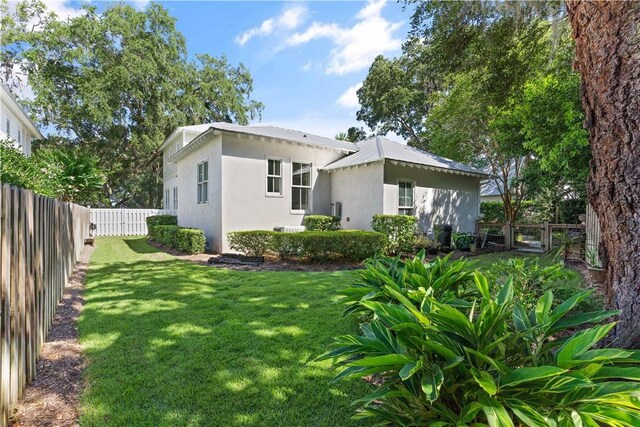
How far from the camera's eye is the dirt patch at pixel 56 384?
239 cm

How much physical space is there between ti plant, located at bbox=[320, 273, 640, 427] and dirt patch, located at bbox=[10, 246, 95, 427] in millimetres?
2179

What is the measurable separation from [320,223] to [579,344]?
10306mm

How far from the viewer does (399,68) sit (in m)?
27.8

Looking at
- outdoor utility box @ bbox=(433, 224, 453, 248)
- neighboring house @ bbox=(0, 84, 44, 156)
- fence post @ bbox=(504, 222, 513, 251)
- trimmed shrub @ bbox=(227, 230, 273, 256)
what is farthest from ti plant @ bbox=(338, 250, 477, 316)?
neighboring house @ bbox=(0, 84, 44, 156)

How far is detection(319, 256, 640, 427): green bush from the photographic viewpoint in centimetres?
157

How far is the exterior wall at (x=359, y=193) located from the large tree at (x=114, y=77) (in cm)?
1791

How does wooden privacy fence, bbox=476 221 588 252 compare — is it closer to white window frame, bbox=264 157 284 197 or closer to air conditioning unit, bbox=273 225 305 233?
air conditioning unit, bbox=273 225 305 233

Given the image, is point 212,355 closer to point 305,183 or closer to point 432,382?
point 432,382

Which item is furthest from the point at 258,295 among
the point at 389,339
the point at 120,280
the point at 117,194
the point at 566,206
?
the point at 117,194

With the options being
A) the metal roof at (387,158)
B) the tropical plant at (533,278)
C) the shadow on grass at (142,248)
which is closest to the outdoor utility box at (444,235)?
the metal roof at (387,158)

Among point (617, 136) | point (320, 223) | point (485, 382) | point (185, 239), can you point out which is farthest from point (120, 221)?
point (617, 136)

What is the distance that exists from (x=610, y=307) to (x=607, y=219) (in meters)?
0.66

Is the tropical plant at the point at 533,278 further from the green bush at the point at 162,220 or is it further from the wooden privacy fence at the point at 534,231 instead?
the green bush at the point at 162,220

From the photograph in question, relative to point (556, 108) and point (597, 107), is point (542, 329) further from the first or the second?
point (556, 108)
